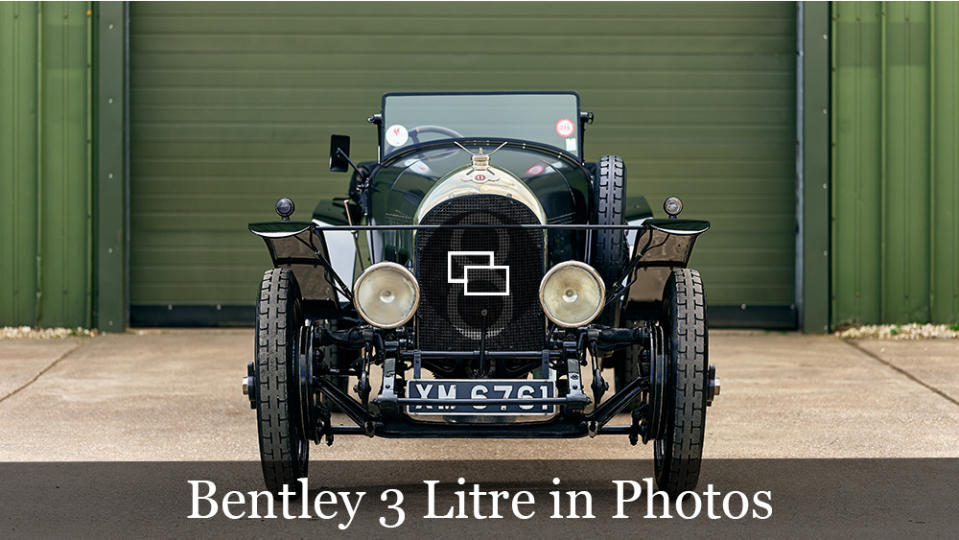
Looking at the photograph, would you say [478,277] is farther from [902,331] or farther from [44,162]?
[44,162]

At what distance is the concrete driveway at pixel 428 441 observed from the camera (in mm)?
6266

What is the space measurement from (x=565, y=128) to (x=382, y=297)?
245 cm

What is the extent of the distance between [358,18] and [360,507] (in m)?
6.69

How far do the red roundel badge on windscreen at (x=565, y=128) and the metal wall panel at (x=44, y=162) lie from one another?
A: 204 inches

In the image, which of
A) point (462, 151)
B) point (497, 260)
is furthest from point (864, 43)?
point (497, 260)

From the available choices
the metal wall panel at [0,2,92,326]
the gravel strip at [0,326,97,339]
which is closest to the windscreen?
the metal wall panel at [0,2,92,326]

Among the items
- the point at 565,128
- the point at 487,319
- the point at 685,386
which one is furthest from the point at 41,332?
the point at 685,386

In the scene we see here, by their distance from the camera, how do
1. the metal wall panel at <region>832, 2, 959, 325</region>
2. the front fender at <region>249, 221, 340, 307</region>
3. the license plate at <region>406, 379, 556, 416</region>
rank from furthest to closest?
the metal wall panel at <region>832, 2, 959, 325</region>
the front fender at <region>249, 221, 340, 307</region>
the license plate at <region>406, 379, 556, 416</region>

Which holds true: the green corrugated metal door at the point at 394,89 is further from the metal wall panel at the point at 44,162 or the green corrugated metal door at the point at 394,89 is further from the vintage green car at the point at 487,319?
the vintage green car at the point at 487,319

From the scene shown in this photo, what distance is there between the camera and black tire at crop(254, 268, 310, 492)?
16.3ft

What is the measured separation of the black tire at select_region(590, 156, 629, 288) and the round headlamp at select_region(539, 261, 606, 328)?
89cm

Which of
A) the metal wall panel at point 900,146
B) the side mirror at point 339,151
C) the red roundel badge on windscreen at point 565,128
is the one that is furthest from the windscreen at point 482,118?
the metal wall panel at point 900,146

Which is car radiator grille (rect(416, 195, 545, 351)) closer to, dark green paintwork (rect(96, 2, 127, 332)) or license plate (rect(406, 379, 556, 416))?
license plate (rect(406, 379, 556, 416))

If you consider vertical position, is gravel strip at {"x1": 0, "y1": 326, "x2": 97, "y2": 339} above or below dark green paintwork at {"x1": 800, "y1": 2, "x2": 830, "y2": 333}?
below
